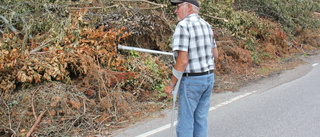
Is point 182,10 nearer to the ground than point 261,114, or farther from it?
farther from it

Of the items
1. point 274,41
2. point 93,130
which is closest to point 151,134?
point 93,130

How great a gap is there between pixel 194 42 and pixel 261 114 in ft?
8.80

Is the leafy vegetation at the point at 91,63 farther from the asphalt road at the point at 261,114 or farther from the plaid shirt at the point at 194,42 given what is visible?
the plaid shirt at the point at 194,42

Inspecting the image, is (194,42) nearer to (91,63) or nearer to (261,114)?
(91,63)

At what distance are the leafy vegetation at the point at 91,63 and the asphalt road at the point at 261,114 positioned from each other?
1.46 ft

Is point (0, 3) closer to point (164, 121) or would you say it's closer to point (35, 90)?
point (35, 90)

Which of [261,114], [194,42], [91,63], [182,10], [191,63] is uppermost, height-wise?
[182,10]

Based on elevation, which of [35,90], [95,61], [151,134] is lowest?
[151,134]

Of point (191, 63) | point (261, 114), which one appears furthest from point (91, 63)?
point (261, 114)

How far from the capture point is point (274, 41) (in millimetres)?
10133

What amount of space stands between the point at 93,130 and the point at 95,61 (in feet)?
4.89

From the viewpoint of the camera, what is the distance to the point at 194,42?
288 centimetres

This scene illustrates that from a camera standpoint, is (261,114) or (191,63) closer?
(191,63)

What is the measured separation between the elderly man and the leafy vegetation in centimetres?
169
